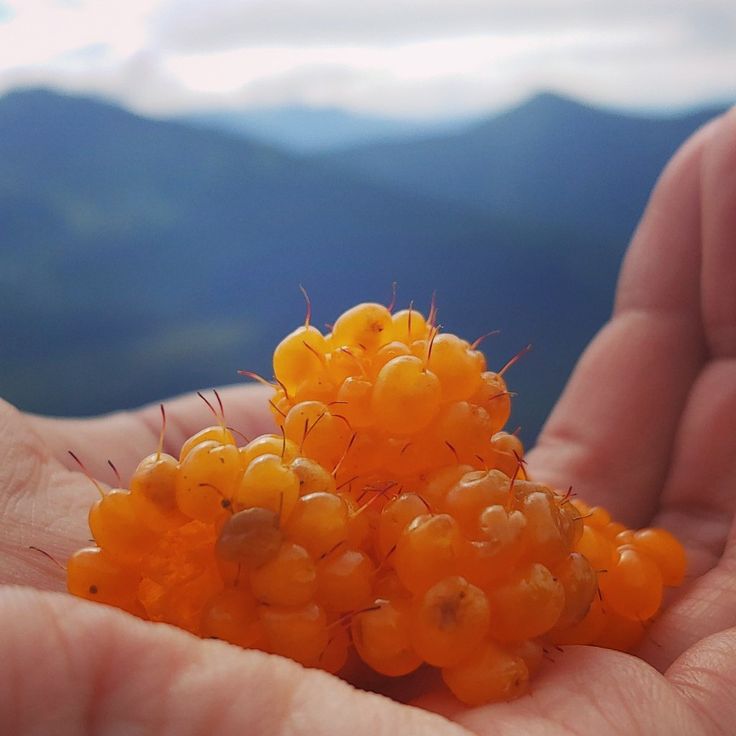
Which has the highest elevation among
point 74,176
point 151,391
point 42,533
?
point 74,176

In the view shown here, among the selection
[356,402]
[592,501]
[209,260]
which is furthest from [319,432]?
[209,260]

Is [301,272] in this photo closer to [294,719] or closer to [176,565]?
[176,565]

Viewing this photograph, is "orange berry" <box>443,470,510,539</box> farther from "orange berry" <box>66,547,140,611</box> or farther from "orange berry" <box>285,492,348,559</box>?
"orange berry" <box>66,547,140,611</box>

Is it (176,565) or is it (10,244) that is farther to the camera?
(10,244)

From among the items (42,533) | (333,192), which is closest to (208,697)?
(42,533)

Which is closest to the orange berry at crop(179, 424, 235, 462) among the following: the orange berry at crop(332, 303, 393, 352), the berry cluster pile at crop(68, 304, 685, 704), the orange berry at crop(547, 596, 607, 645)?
the berry cluster pile at crop(68, 304, 685, 704)

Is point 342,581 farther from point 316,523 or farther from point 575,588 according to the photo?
point 575,588
